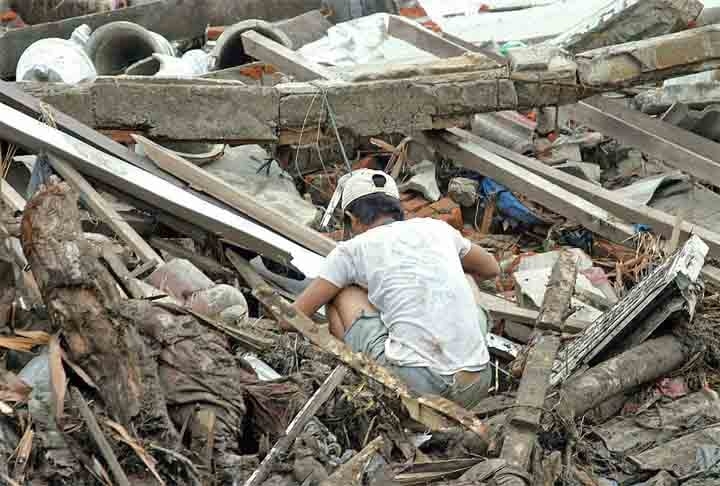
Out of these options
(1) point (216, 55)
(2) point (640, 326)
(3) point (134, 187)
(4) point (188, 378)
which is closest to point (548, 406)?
(2) point (640, 326)

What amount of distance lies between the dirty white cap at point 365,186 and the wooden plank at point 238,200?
112 cm

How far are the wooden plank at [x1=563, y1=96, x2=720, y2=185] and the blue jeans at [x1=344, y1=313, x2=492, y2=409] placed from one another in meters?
3.68

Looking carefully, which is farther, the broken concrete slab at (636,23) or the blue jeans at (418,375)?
the broken concrete slab at (636,23)

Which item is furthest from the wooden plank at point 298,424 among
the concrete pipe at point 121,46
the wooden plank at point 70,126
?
the concrete pipe at point 121,46

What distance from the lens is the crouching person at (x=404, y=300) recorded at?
5219mm

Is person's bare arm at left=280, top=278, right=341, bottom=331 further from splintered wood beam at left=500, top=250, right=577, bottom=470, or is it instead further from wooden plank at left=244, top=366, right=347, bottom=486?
splintered wood beam at left=500, top=250, right=577, bottom=470

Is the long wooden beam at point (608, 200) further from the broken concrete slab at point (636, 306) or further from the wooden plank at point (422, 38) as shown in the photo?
the wooden plank at point (422, 38)

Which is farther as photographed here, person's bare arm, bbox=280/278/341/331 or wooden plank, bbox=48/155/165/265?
wooden plank, bbox=48/155/165/265

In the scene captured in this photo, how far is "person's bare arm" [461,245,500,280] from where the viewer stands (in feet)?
19.0

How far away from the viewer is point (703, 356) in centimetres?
648

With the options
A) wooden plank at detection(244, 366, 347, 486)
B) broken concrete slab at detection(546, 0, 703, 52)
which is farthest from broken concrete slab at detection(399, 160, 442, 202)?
wooden plank at detection(244, 366, 347, 486)

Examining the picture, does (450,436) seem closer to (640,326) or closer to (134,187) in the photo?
(640,326)

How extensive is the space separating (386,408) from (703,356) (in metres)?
2.38

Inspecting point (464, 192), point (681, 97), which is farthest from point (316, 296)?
point (681, 97)
